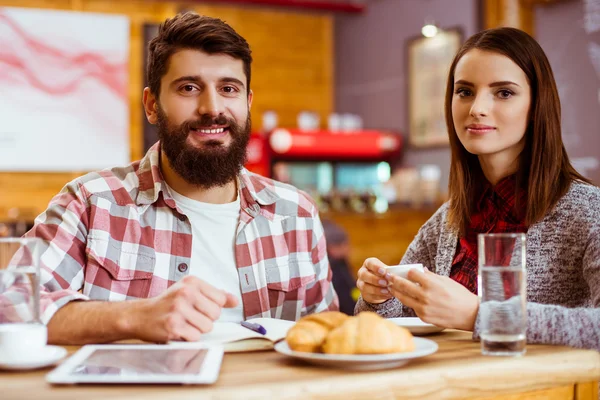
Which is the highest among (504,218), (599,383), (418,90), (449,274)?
(418,90)

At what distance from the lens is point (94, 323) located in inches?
51.4

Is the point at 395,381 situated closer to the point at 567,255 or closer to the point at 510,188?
the point at 567,255

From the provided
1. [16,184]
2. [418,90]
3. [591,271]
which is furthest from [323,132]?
[591,271]

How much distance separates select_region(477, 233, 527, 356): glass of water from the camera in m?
1.18

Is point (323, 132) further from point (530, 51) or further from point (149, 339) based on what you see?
point (149, 339)

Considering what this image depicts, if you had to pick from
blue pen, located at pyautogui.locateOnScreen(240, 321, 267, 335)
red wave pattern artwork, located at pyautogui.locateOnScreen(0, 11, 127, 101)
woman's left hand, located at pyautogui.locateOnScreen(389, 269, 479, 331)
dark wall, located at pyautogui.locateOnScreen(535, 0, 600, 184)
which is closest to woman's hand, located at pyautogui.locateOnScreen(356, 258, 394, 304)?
woman's left hand, located at pyautogui.locateOnScreen(389, 269, 479, 331)

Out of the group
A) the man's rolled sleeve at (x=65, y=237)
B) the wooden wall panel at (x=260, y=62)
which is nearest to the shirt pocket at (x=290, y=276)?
the man's rolled sleeve at (x=65, y=237)

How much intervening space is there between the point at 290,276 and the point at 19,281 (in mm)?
938

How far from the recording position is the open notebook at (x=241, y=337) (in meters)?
1.25

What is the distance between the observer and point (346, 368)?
1.07 meters

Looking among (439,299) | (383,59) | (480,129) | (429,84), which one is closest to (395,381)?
(439,299)

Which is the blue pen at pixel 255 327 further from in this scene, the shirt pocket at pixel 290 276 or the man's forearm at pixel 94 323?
the shirt pocket at pixel 290 276

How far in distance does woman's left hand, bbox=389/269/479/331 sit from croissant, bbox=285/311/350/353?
0.16m

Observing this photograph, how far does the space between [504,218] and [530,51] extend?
0.40 m
